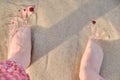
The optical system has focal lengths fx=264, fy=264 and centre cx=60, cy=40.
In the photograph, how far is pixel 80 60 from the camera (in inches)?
49.4

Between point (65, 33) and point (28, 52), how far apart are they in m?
0.20

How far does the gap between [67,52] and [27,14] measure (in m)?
0.28

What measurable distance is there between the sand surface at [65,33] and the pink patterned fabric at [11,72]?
0.77ft

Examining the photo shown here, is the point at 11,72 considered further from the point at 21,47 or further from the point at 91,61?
the point at 91,61

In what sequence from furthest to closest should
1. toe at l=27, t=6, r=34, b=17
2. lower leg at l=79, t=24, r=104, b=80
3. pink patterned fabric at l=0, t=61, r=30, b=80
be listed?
1. toe at l=27, t=6, r=34, b=17
2. lower leg at l=79, t=24, r=104, b=80
3. pink patterned fabric at l=0, t=61, r=30, b=80

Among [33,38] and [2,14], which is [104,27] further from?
[2,14]

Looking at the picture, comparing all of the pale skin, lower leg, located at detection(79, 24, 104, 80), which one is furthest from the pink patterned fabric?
lower leg, located at detection(79, 24, 104, 80)

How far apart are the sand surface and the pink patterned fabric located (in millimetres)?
235

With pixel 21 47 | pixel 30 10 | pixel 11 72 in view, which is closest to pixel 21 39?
pixel 21 47

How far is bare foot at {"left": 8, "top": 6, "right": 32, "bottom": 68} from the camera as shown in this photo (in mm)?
1204

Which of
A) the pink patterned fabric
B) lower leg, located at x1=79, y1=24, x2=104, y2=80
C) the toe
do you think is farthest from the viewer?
the toe

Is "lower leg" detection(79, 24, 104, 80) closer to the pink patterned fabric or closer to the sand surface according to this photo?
the sand surface

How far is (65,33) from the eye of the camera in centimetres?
129

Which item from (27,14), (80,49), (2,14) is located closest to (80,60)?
(80,49)
